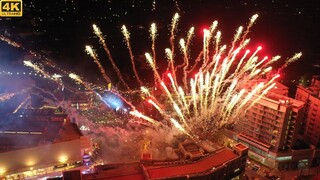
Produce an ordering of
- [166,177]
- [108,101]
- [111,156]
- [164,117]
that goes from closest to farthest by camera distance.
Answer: [166,177] → [111,156] → [164,117] → [108,101]

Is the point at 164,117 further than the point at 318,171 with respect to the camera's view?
Yes

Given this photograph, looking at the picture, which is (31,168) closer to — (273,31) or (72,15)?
(72,15)

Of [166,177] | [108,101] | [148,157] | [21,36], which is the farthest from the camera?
[21,36]

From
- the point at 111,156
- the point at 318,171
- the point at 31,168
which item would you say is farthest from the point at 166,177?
the point at 318,171

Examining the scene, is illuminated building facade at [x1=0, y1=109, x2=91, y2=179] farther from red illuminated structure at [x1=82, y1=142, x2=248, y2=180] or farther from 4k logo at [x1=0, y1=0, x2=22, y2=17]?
4k logo at [x1=0, y1=0, x2=22, y2=17]

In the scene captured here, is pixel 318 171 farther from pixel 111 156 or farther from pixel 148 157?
pixel 111 156

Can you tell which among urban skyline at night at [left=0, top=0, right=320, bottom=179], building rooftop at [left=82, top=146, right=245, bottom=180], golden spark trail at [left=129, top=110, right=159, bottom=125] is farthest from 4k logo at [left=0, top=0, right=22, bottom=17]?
building rooftop at [left=82, top=146, right=245, bottom=180]

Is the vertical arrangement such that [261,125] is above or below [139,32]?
below

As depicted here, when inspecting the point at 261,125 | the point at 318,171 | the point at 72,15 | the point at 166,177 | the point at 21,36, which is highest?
the point at 72,15
